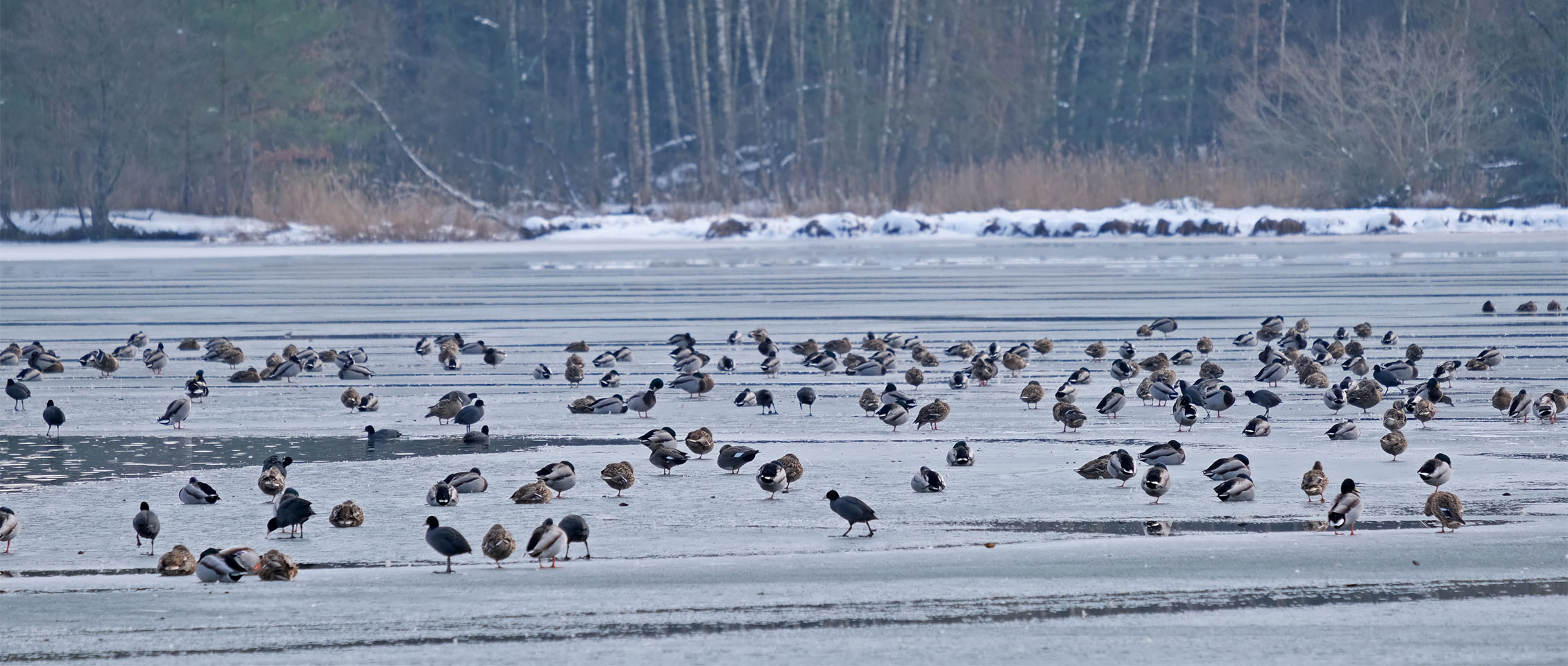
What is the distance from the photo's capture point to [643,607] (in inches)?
245

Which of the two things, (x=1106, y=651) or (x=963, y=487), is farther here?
(x=963, y=487)

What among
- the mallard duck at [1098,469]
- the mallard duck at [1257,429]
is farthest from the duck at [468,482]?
the mallard duck at [1257,429]

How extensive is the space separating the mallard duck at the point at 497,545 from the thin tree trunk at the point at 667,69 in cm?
5441

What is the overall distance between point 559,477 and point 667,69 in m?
55.4

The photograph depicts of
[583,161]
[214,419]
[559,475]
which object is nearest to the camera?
[559,475]

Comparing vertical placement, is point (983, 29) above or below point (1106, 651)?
above

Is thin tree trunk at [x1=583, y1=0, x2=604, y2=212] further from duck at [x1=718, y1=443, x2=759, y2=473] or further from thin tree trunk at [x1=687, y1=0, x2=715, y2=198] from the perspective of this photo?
duck at [x1=718, y1=443, x2=759, y2=473]

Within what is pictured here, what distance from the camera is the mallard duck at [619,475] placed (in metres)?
8.48

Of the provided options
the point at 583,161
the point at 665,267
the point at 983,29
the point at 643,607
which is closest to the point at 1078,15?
the point at 983,29

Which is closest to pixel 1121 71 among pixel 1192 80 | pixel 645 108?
pixel 1192 80

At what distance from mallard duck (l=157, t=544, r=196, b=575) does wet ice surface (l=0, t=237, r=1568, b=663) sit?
0.10 meters

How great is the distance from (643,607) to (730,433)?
15.7ft

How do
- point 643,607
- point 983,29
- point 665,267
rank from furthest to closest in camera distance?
point 983,29 → point 665,267 → point 643,607

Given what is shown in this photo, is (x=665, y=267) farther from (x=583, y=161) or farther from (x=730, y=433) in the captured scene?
(x=583, y=161)
